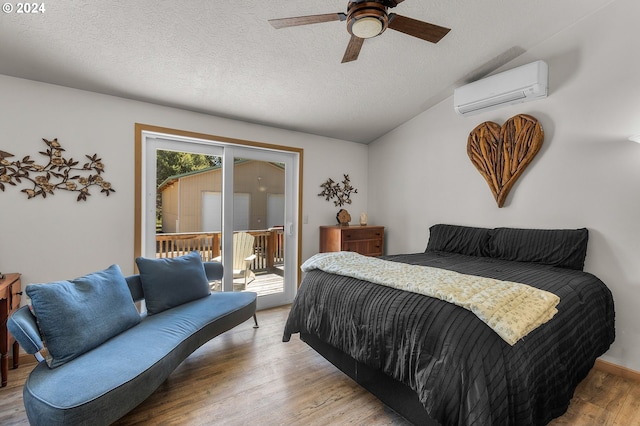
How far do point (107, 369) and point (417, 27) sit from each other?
2603 mm

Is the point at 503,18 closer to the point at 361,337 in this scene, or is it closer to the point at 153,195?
the point at 361,337

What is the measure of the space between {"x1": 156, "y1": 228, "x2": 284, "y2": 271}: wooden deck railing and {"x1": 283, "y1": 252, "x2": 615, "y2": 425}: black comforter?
4.88ft

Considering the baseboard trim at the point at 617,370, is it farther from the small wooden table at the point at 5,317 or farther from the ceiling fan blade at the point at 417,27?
the small wooden table at the point at 5,317

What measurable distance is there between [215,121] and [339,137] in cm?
180

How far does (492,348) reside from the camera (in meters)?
1.30

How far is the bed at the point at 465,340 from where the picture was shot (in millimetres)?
1289

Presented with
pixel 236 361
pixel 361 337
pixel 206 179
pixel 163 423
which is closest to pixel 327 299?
pixel 361 337

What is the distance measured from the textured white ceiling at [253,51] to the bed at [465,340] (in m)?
1.83

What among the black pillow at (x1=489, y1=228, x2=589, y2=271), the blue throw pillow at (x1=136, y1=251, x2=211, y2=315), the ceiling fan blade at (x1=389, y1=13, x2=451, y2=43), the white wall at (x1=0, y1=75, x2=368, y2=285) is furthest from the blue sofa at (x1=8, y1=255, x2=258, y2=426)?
the black pillow at (x1=489, y1=228, x2=589, y2=271)

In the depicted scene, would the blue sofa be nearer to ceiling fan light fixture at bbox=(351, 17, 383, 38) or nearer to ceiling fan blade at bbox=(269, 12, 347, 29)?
ceiling fan blade at bbox=(269, 12, 347, 29)

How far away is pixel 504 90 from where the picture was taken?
2.83m

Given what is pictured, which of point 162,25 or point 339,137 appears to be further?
point 339,137

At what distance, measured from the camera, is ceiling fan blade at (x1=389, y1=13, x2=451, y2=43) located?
1662mm

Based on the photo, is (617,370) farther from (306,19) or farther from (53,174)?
(53,174)
